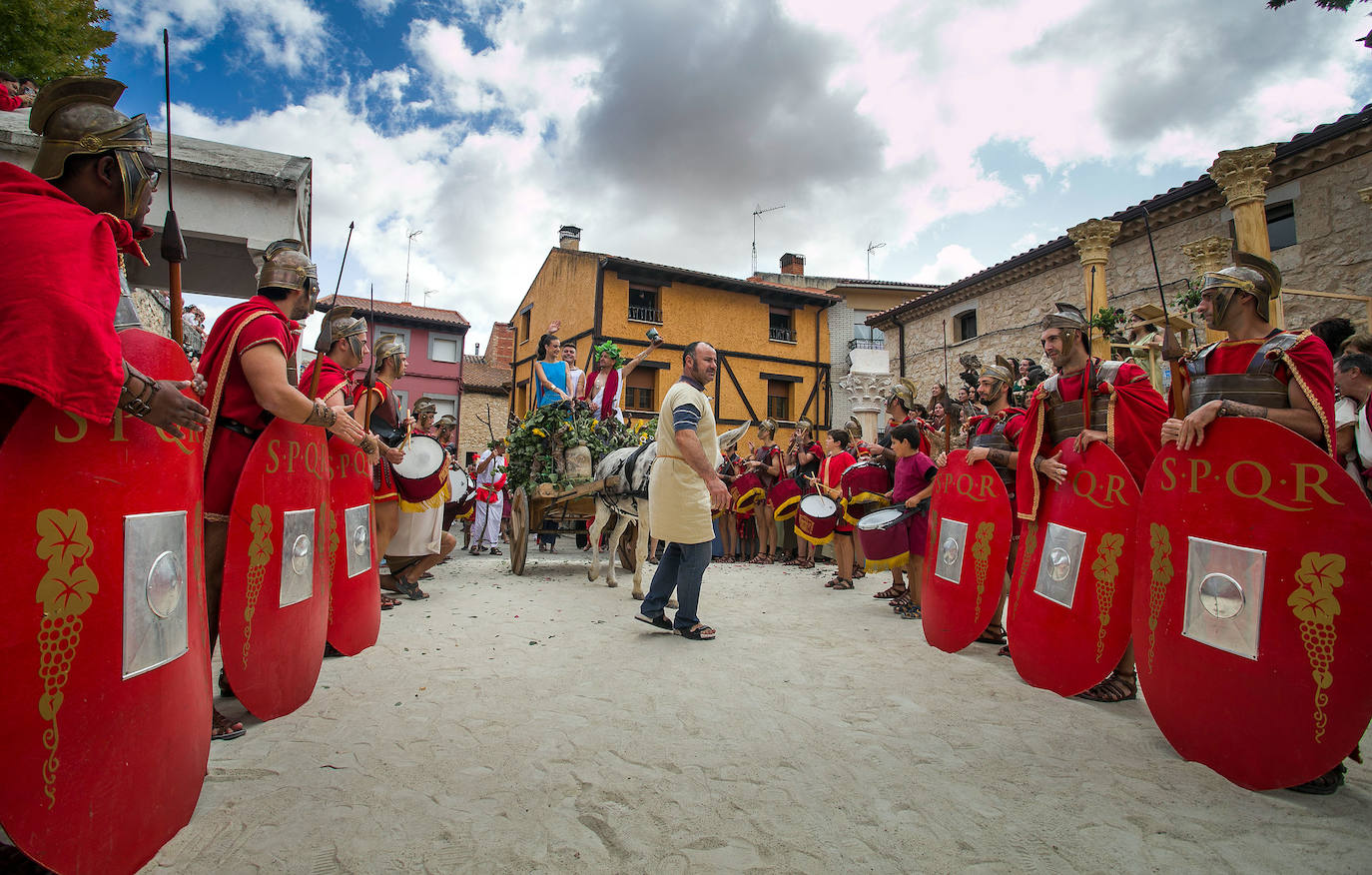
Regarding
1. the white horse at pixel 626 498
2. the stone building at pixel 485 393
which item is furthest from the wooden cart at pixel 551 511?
the stone building at pixel 485 393

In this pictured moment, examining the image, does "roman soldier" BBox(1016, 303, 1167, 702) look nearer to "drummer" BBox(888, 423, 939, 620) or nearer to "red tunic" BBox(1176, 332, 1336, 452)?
"red tunic" BBox(1176, 332, 1336, 452)

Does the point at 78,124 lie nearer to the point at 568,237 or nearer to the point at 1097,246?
the point at 1097,246

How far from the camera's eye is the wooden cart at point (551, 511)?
23.1 ft

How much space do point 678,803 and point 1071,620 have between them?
2081mm

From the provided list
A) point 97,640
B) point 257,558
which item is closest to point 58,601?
point 97,640

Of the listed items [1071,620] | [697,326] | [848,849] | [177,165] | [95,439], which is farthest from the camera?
[697,326]

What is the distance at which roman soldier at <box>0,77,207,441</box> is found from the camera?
53.1 inches

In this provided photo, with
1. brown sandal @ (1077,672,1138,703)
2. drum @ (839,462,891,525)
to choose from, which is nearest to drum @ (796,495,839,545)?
drum @ (839,462,891,525)

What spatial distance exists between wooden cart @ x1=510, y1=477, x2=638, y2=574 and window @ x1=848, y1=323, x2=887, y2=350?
18445 mm

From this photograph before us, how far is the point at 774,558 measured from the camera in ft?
34.4

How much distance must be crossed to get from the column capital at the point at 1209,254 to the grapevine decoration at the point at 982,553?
9.52 metres

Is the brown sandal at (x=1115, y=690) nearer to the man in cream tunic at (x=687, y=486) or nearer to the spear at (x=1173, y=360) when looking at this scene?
→ the spear at (x=1173, y=360)

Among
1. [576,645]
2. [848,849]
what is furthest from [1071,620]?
[576,645]

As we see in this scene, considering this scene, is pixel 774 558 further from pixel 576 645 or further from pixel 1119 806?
pixel 1119 806
